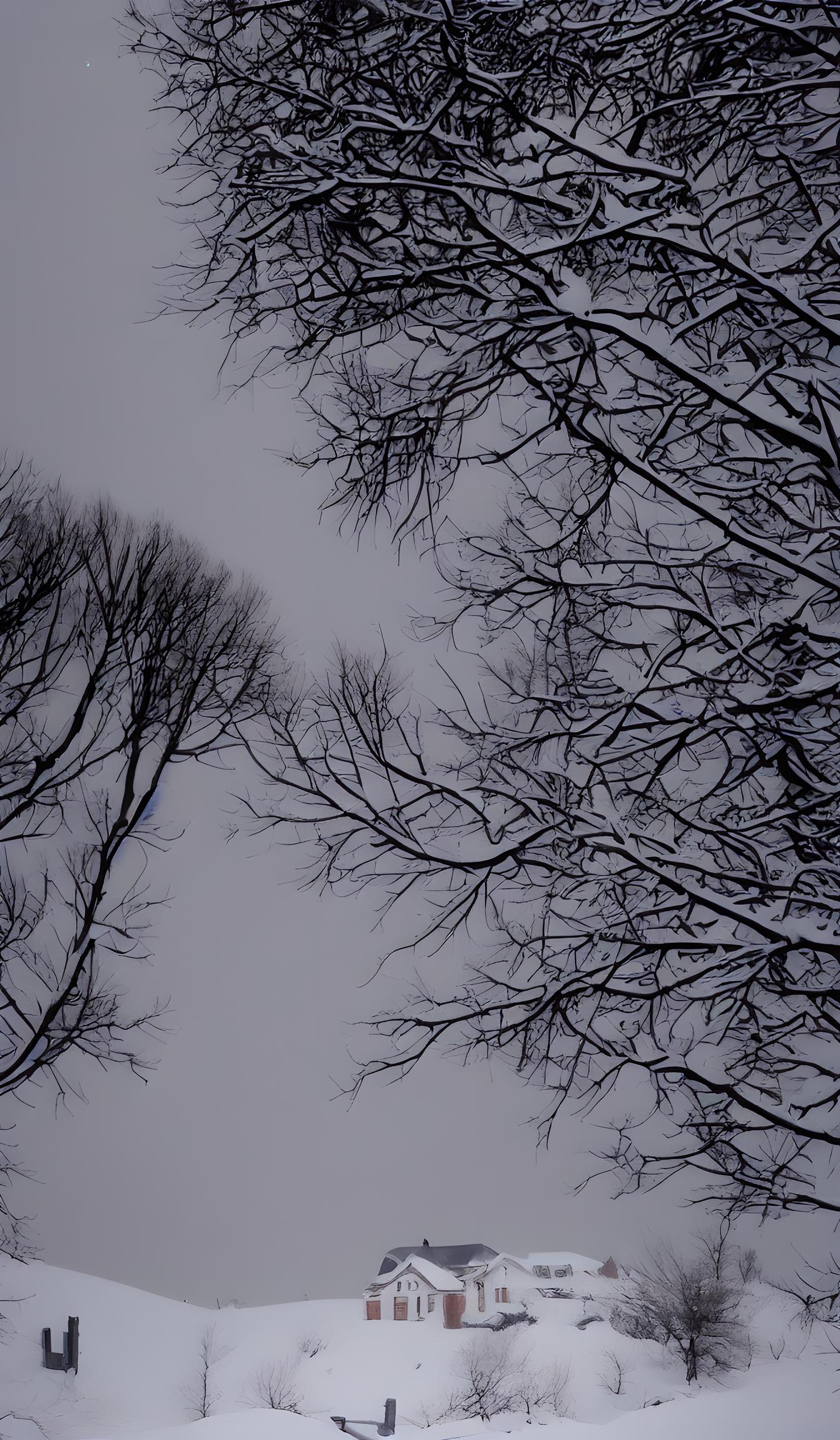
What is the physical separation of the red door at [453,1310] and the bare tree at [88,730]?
15372 millimetres

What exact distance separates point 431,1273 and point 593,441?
19.3 m

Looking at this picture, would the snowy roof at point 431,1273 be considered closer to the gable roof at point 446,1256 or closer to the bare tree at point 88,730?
the gable roof at point 446,1256

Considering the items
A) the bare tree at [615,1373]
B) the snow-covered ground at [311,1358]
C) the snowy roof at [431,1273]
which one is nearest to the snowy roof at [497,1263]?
the snowy roof at [431,1273]

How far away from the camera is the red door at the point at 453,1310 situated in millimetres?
16953

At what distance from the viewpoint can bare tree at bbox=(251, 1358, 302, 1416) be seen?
1459 cm

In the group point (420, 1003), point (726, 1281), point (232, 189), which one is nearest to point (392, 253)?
point (232, 189)

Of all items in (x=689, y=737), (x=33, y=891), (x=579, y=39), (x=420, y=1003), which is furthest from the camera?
(x=33, y=891)

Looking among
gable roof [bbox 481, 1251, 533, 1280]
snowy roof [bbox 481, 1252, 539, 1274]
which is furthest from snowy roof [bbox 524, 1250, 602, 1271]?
snowy roof [bbox 481, 1252, 539, 1274]

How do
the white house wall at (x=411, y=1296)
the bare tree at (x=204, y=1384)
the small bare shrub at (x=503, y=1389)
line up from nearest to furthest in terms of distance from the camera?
the small bare shrub at (x=503, y=1389) → the bare tree at (x=204, y=1384) → the white house wall at (x=411, y=1296)

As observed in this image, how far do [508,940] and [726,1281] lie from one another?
53.9 feet

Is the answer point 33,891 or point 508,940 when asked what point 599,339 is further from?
point 33,891

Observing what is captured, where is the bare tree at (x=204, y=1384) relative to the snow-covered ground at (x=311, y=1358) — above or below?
below

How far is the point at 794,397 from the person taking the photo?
70.7 inches

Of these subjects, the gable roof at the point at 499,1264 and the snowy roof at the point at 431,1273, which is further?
the gable roof at the point at 499,1264
